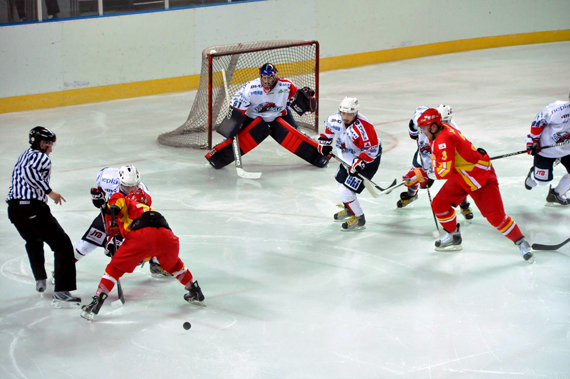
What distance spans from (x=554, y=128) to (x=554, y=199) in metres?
0.66

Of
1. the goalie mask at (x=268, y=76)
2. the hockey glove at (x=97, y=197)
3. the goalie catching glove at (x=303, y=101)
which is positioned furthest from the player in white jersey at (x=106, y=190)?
the goalie catching glove at (x=303, y=101)

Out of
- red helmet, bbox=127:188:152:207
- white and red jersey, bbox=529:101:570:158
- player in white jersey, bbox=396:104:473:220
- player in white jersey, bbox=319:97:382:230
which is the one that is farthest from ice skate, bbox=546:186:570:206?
red helmet, bbox=127:188:152:207

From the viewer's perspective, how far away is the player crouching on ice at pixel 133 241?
153 inches

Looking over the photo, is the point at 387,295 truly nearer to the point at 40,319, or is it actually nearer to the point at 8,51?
the point at 40,319

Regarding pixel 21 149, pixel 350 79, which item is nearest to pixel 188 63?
pixel 350 79

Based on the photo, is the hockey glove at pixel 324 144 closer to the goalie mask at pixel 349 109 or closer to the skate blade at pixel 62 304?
the goalie mask at pixel 349 109

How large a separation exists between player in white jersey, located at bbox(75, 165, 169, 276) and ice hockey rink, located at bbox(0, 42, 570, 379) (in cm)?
21

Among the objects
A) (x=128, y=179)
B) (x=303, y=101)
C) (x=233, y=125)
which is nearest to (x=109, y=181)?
(x=128, y=179)

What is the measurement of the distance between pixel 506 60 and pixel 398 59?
1892 mm

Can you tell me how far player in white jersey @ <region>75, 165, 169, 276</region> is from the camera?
4070mm

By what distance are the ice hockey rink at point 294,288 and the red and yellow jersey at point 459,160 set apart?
57cm

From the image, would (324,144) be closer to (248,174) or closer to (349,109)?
(349,109)

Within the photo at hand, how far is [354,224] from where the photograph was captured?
5.48m

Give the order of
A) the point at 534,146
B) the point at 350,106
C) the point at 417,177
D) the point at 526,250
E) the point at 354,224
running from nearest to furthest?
1. the point at 526,250
2. the point at 417,177
3. the point at 350,106
4. the point at 354,224
5. the point at 534,146
